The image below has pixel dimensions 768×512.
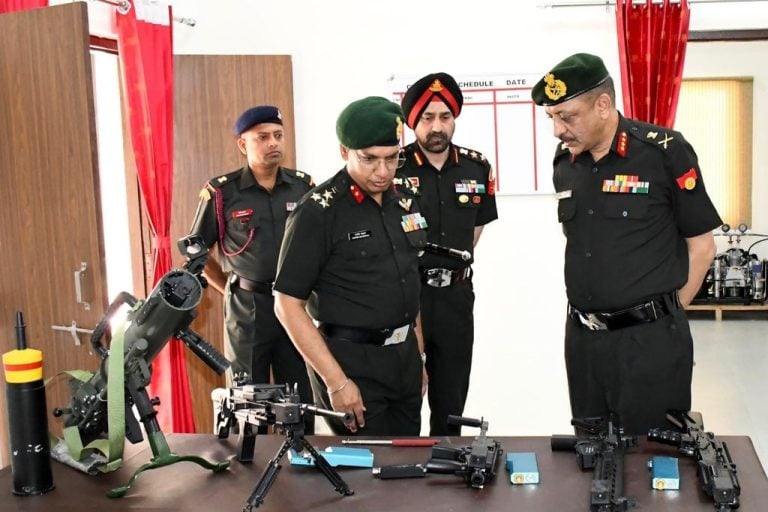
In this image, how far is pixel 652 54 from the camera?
156 inches

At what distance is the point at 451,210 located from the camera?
3361 mm

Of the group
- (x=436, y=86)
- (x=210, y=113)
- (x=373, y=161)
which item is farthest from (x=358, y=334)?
(x=210, y=113)

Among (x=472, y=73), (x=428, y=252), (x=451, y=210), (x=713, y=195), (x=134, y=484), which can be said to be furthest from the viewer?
(x=713, y=195)

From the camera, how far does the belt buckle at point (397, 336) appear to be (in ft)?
8.17

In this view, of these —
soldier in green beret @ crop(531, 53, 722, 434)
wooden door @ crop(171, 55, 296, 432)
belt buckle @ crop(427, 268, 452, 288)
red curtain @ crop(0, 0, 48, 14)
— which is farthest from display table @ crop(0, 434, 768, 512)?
wooden door @ crop(171, 55, 296, 432)

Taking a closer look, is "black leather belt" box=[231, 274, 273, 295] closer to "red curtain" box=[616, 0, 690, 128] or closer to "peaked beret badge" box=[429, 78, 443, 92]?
"peaked beret badge" box=[429, 78, 443, 92]

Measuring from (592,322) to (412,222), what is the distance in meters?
0.67

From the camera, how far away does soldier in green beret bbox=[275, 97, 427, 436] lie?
2.33 m

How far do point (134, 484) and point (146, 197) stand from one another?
1.95 meters

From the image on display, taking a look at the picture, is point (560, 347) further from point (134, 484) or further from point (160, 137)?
point (134, 484)

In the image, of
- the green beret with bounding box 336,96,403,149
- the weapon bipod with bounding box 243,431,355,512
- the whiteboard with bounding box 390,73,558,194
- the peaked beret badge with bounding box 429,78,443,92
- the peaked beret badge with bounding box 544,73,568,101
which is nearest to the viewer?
the weapon bipod with bounding box 243,431,355,512

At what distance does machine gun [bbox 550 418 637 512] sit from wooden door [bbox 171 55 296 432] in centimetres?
247

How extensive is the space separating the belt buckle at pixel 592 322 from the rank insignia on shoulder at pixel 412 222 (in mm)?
610

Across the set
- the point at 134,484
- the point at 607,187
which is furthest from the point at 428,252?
the point at 134,484
